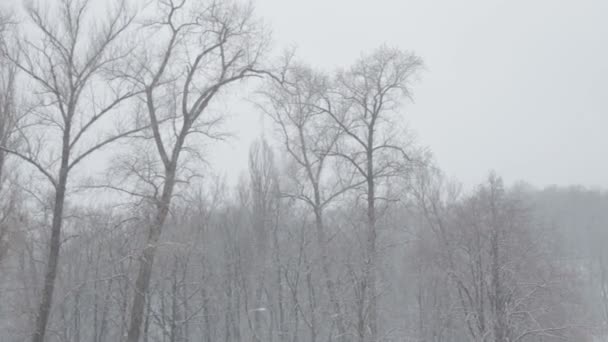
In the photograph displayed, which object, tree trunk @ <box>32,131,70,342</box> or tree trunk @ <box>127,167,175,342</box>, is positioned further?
tree trunk @ <box>127,167,175,342</box>

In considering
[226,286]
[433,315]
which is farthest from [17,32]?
[433,315]

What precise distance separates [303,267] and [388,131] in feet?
22.2

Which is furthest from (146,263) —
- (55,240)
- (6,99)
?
(6,99)

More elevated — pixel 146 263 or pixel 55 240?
pixel 55 240

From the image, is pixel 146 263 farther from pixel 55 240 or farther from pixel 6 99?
pixel 6 99

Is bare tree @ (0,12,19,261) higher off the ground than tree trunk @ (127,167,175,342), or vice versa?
bare tree @ (0,12,19,261)

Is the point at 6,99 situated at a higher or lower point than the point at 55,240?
higher

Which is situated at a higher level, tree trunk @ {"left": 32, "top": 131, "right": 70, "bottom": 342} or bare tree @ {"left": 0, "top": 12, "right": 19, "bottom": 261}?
bare tree @ {"left": 0, "top": 12, "right": 19, "bottom": 261}

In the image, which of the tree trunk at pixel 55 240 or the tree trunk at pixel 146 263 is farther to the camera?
the tree trunk at pixel 146 263

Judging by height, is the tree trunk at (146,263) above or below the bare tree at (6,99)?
below

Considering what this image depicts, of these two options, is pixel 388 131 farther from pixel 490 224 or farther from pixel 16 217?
pixel 16 217

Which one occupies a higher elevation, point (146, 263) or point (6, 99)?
point (6, 99)

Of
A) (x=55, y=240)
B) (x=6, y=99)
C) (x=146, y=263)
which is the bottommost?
(x=146, y=263)

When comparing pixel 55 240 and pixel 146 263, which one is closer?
pixel 55 240
